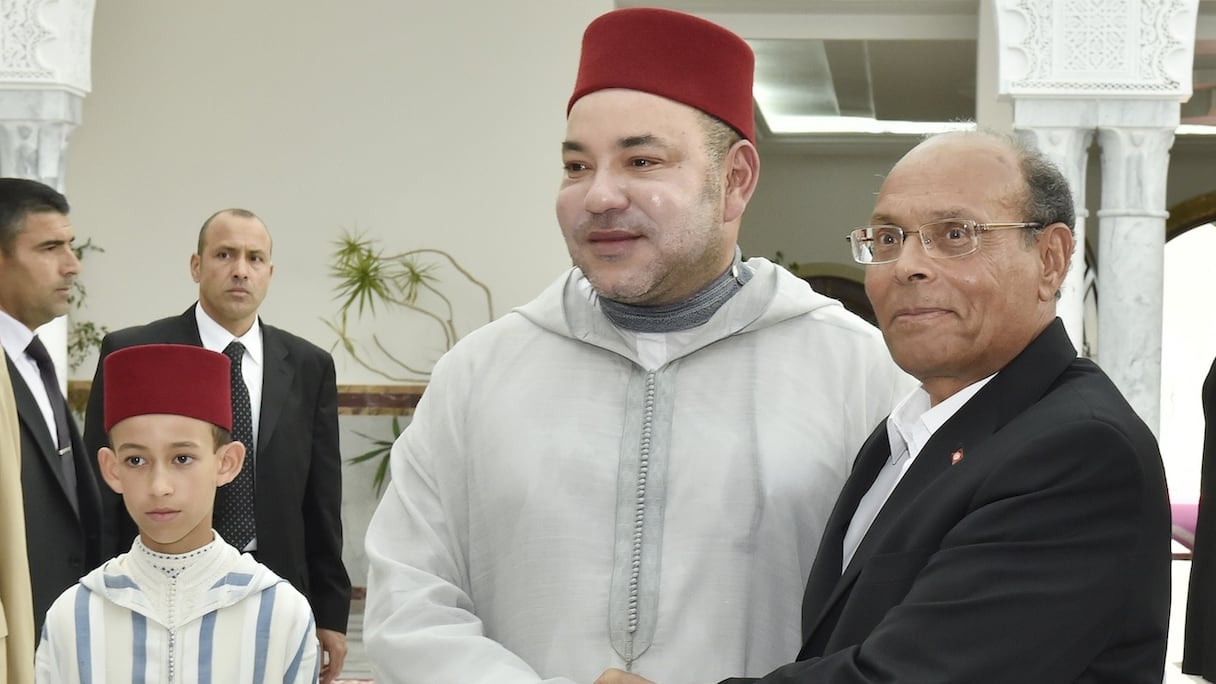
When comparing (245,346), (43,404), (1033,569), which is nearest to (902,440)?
(1033,569)

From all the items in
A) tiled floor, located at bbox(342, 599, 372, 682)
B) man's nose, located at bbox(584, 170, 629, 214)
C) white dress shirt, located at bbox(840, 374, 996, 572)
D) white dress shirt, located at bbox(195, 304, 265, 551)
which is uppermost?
man's nose, located at bbox(584, 170, 629, 214)

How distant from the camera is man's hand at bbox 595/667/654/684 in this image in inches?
64.2

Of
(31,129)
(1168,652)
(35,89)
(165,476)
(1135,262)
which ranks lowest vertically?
(1168,652)

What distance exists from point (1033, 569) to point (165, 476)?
1.48m

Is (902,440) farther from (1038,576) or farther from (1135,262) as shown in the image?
(1135,262)

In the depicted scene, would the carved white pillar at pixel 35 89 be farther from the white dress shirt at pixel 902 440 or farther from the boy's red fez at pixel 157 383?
the white dress shirt at pixel 902 440

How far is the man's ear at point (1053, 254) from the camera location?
1.63 m

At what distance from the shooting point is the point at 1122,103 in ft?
21.1

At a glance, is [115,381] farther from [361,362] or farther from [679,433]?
[361,362]

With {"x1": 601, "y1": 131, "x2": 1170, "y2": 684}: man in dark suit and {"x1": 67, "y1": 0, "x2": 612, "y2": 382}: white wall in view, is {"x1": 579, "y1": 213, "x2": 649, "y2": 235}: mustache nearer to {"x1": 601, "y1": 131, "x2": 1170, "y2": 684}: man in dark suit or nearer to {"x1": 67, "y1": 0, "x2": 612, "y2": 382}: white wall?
{"x1": 601, "y1": 131, "x2": 1170, "y2": 684}: man in dark suit

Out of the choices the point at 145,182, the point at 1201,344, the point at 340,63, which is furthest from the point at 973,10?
the point at 1201,344

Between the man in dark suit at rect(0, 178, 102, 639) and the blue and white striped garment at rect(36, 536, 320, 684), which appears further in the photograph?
the man in dark suit at rect(0, 178, 102, 639)

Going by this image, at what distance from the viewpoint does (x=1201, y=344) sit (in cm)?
1484

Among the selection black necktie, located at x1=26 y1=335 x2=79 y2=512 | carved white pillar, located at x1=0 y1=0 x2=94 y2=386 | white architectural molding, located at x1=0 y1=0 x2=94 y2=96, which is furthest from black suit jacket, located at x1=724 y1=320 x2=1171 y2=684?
white architectural molding, located at x1=0 y1=0 x2=94 y2=96
